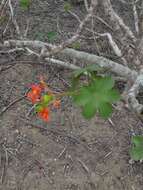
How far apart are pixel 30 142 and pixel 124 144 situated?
48 cm

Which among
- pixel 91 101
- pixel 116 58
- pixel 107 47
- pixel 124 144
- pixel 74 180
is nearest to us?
pixel 91 101

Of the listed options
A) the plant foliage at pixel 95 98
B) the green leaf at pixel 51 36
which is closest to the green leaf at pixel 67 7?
the green leaf at pixel 51 36

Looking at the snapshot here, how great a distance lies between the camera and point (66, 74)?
2492 mm

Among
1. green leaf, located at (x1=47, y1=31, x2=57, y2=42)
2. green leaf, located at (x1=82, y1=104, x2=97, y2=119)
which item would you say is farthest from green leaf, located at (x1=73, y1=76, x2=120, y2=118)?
green leaf, located at (x1=47, y1=31, x2=57, y2=42)

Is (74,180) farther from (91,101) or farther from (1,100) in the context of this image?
(91,101)

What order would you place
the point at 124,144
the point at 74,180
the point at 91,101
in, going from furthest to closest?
the point at 124,144
the point at 74,180
the point at 91,101

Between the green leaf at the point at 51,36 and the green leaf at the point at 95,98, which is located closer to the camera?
the green leaf at the point at 95,98

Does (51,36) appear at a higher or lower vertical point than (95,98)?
lower

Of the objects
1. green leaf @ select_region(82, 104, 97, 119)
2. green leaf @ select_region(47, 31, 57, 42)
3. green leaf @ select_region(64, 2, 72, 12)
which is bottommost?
green leaf @ select_region(47, 31, 57, 42)

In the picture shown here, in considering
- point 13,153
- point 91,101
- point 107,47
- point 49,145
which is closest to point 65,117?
point 49,145

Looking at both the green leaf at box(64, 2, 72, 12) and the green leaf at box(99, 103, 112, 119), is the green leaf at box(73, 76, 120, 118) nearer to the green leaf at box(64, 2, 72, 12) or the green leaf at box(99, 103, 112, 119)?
the green leaf at box(99, 103, 112, 119)

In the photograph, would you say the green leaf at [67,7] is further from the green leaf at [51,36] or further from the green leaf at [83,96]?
the green leaf at [83,96]

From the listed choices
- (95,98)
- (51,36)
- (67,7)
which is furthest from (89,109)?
(67,7)

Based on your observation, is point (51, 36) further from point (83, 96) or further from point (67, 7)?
point (83, 96)
